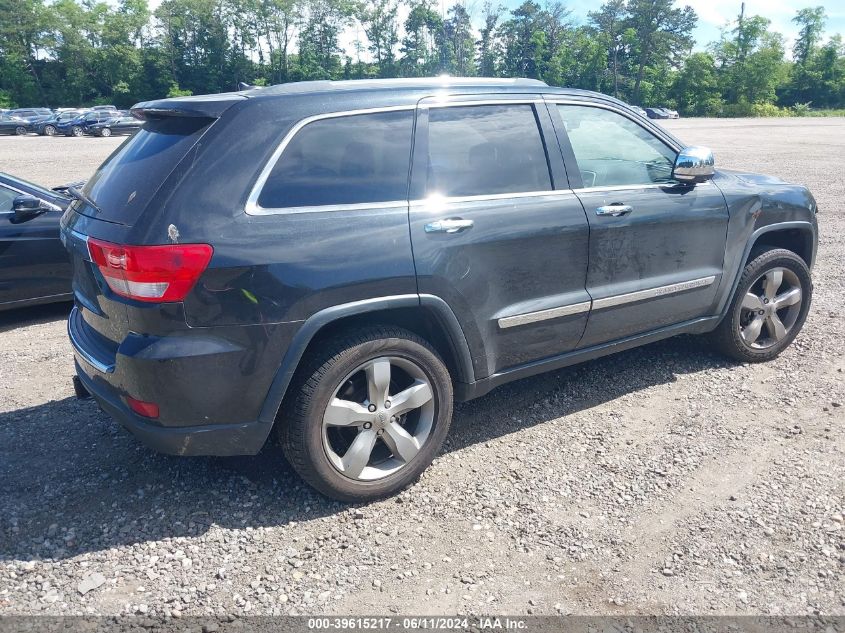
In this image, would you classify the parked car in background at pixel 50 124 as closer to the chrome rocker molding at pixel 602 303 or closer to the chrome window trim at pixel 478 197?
the chrome window trim at pixel 478 197

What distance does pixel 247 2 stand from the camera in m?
93.4

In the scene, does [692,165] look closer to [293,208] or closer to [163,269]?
[293,208]

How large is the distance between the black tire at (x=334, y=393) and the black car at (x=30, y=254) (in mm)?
3940

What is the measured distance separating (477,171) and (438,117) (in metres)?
0.33

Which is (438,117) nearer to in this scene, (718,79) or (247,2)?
(718,79)

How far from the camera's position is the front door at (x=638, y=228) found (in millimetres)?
3852

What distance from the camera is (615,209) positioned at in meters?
3.83

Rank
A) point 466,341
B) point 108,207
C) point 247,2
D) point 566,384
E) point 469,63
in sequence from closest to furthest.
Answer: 1. point 108,207
2. point 466,341
3. point 566,384
4. point 247,2
5. point 469,63

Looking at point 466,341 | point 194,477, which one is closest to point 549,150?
point 466,341

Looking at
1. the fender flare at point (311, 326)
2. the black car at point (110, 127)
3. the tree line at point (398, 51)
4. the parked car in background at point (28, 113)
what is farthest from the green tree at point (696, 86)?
the fender flare at point (311, 326)

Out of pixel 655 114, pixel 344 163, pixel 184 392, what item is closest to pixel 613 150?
pixel 344 163

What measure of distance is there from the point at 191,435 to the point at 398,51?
109 meters

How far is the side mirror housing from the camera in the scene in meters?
5.83

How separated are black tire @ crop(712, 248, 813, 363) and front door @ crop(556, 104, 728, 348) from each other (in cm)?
34
